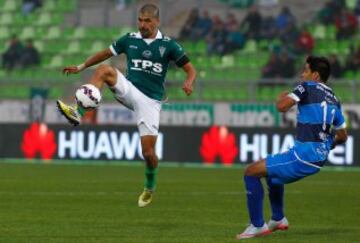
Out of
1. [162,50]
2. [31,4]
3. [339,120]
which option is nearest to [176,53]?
[162,50]

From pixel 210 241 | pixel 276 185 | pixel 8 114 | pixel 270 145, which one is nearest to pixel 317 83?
pixel 276 185

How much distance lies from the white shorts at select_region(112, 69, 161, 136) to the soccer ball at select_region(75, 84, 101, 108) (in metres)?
0.98

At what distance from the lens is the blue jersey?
1134 centimetres

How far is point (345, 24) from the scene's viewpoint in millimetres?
32250

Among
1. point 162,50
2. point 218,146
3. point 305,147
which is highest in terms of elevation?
point 162,50

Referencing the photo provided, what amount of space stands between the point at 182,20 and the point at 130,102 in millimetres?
22146

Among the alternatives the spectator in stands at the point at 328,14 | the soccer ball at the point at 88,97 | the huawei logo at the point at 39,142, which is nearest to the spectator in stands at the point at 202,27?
the spectator in stands at the point at 328,14

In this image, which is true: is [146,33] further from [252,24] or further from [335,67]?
[252,24]

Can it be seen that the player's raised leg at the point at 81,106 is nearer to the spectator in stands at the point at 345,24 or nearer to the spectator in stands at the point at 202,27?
the spectator in stands at the point at 345,24

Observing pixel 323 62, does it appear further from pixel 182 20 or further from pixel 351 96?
pixel 182 20

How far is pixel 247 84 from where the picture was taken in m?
28.3

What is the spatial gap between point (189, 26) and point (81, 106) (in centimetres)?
2192

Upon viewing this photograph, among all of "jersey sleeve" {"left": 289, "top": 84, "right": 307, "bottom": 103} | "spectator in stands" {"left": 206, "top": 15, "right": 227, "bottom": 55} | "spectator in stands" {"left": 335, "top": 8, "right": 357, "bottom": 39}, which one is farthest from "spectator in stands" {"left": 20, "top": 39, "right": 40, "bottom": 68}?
"jersey sleeve" {"left": 289, "top": 84, "right": 307, "bottom": 103}

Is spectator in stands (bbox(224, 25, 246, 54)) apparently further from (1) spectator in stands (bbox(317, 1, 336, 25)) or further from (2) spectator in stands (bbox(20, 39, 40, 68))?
(2) spectator in stands (bbox(20, 39, 40, 68))
